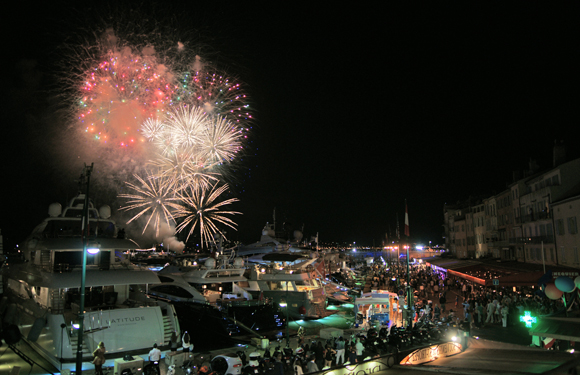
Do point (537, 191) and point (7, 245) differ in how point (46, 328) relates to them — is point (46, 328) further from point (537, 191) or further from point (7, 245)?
point (7, 245)

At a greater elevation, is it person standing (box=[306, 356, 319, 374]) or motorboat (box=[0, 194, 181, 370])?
motorboat (box=[0, 194, 181, 370])

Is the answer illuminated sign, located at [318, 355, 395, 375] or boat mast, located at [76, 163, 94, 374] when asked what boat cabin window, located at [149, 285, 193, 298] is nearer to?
boat mast, located at [76, 163, 94, 374]

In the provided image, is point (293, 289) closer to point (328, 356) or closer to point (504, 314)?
point (504, 314)

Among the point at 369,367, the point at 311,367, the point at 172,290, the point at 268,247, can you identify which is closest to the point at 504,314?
the point at 311,367

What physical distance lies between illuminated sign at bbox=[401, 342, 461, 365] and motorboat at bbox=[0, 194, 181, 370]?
9.27m

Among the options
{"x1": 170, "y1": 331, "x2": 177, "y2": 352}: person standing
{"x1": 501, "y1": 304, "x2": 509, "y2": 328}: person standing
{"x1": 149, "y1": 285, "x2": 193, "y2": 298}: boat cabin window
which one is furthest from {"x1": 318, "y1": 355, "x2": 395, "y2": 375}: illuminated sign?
{"x1": 149, "y1": 285, "x2": 193, "y2": 298}: boat cabin window

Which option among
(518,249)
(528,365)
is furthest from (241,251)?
(528,365)

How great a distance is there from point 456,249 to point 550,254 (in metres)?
37.6

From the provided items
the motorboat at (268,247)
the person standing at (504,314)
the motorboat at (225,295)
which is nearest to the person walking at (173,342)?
the motorboat at (225,295)

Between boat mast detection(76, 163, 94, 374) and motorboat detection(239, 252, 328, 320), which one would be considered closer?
boat mast detection(76, 163, 94, 374)

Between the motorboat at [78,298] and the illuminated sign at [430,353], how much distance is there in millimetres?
9274

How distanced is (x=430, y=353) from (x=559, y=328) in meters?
3.83

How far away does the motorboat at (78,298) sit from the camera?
555 inches

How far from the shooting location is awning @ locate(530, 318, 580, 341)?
9.16m
